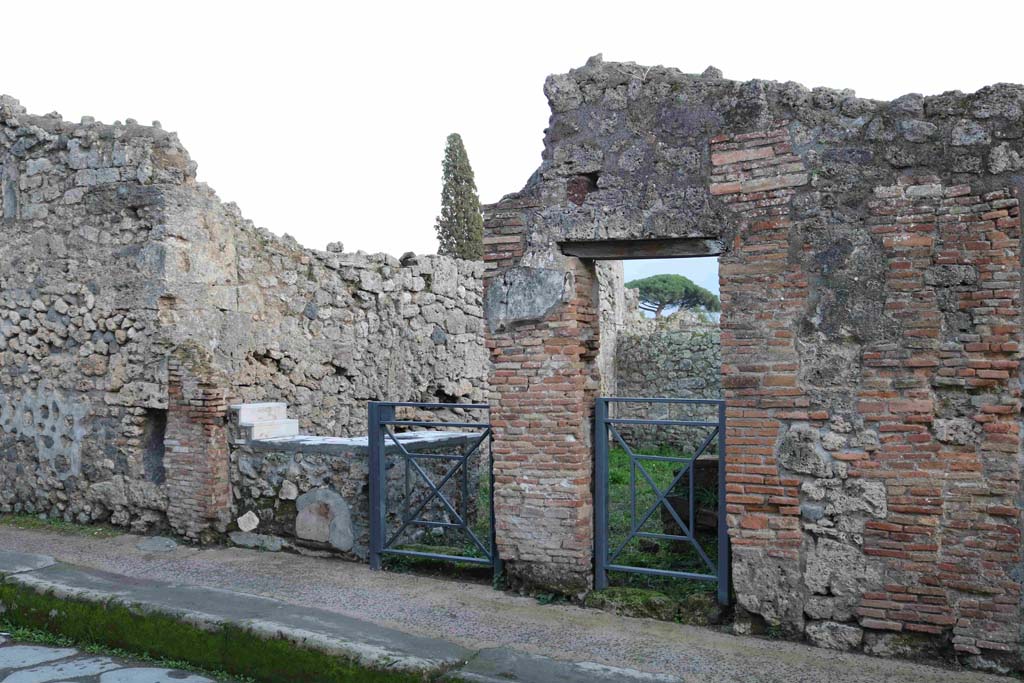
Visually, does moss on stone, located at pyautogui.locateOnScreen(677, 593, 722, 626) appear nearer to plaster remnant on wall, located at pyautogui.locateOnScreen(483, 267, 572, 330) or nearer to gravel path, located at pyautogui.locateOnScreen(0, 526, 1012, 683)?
gravel path, located at pyautogui.locateOnScreen(0, 526, 1012, 683)

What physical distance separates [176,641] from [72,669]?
0.56m

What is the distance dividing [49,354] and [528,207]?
512 cm

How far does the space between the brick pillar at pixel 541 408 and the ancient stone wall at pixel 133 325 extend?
2854 millimetres

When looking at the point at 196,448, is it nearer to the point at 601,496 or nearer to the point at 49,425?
the point at 49,425

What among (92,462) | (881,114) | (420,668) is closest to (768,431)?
(881,114)

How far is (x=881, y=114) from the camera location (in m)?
4.73

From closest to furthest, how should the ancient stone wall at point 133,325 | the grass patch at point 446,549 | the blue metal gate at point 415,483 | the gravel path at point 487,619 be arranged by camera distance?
1. the gravel path at point 487,619
2. the blue metal gate at point 415,483
3. the grass patch at point 446,549
4. the ancient stone wall at point 133,325

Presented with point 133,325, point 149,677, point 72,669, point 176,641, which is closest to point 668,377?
point 133,325

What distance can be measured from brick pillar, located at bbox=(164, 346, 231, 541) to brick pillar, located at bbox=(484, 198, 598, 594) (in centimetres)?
275

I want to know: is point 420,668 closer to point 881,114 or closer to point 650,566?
point 650,566

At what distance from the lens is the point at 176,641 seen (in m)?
5.09

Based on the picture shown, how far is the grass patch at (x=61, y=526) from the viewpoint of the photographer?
25.2 ft

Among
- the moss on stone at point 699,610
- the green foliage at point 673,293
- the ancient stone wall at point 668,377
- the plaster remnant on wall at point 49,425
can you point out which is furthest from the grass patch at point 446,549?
the green foliage at point 673,293

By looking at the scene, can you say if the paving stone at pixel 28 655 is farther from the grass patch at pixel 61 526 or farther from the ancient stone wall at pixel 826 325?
the ancient stone wall at pixel 826 325
